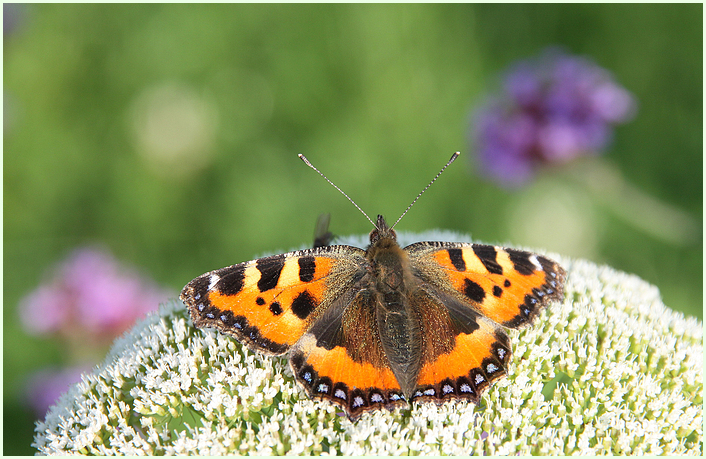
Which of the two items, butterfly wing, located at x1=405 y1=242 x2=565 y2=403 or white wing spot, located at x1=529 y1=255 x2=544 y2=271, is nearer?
butterfly wing, located at x1=405 y1=242 x2=565 y2=403

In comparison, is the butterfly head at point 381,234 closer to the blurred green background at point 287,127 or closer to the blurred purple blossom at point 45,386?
the blurred green background at point 287,127

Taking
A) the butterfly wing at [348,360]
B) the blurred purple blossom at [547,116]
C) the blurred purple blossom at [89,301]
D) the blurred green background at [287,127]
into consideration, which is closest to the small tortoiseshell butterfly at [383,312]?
the butterfly wing at [348,360]

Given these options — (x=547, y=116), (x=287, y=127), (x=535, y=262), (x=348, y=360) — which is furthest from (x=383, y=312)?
(x=287, y=127)

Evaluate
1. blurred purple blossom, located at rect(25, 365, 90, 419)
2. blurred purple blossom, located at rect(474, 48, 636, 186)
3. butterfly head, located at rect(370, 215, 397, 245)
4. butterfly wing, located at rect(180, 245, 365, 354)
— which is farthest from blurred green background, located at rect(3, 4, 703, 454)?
butterfly wing, located at rect(180, 245, 365, 354)

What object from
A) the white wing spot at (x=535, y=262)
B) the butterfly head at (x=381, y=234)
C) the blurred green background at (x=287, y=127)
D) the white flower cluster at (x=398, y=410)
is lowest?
the white flower cluster at (x=398, y=410)

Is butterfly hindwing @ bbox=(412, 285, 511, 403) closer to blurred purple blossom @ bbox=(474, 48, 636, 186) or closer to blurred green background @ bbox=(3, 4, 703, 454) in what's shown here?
blurred purple blossom @ bbox=(474, 48, 636, 186)

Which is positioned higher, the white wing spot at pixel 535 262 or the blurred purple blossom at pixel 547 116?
the blurred purple blossom at pixel 547 116

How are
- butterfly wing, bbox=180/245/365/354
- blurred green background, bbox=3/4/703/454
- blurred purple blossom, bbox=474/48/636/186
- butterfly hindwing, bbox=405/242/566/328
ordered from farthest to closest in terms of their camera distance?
blurred green background, bbox=3/4/703/454, blurred purple blossom, bbox=474/48/636/186, butterfly hindwing, bbox=405/242/566/328, butterfly wing, bbox=180/245/365/354
